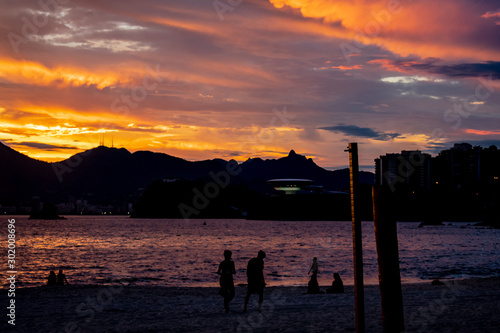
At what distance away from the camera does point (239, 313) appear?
19.2m

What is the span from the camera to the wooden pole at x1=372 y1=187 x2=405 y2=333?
10.5 m

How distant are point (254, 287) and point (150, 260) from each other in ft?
158

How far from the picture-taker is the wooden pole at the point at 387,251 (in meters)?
10.5

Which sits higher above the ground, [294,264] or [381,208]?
[381,208]

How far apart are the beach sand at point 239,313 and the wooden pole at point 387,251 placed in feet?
15.8

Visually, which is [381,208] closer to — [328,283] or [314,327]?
[314,327]

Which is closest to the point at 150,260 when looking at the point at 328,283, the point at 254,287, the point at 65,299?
the point at 328,283

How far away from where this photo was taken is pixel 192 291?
105 ft

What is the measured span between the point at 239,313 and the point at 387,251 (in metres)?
10.1

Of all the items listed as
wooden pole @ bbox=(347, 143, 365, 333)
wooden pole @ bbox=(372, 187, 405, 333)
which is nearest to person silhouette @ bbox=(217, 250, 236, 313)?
wooden pole @ bbox=(347, 143, 365, 333)

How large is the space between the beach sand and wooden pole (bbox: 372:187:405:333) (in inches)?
189
